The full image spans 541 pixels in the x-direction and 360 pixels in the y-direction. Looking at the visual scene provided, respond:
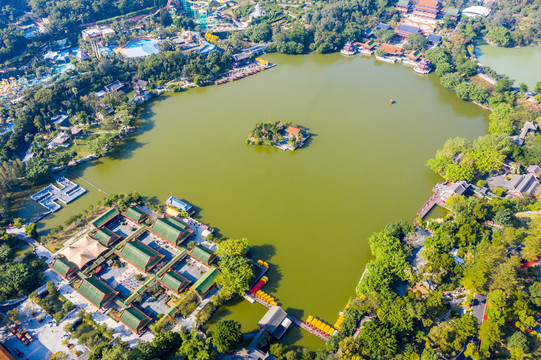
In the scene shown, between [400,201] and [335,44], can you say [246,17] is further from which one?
[400,201]

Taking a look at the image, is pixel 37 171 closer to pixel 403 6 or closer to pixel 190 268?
pixel 190 268

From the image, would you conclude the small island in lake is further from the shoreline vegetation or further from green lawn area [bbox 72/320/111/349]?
green lawn area [bbox 72/320/111/349]

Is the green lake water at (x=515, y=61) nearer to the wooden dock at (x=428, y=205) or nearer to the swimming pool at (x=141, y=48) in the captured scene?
the wooden dock at (x=428, y=205)

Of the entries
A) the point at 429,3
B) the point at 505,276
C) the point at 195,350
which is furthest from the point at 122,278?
the point at 429,3

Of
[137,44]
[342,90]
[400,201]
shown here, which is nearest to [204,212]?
[400,201]

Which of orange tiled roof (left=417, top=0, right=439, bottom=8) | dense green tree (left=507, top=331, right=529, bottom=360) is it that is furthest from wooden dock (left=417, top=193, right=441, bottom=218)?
orange tiled roof (left=417, top=0, right=439, bottom=8)
